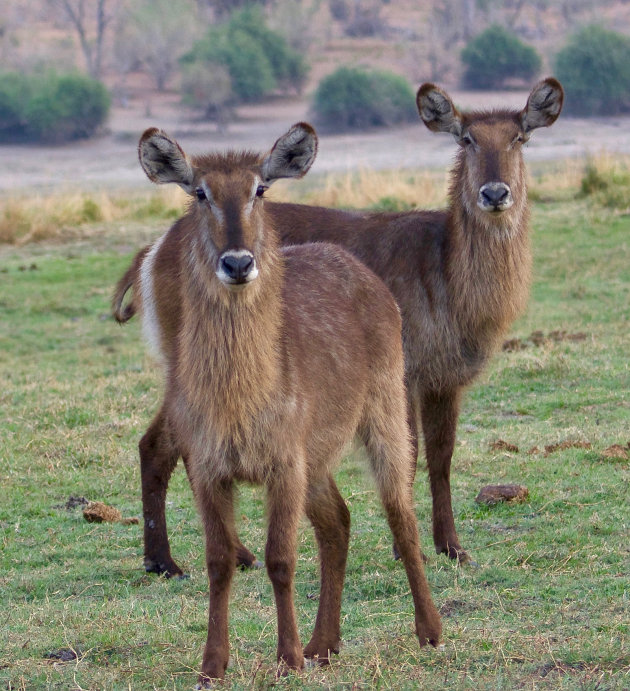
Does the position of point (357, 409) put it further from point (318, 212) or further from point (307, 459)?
Answer: point (318, 212)

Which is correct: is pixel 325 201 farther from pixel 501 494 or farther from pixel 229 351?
pixel 229 351

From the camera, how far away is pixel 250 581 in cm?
492

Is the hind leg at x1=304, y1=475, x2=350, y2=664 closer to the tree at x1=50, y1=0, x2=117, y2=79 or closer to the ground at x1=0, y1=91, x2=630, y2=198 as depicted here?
the ground at x1=0, y1=91, x2=630, y2=198

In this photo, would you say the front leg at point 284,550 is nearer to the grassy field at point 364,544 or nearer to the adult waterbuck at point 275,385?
the adult waterbuck at point 275,385

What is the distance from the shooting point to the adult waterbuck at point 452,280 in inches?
205

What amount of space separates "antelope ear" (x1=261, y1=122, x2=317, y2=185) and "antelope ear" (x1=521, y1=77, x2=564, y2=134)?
1.79 meters

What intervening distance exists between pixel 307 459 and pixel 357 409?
37 cm

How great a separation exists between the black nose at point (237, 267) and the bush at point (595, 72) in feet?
91.7

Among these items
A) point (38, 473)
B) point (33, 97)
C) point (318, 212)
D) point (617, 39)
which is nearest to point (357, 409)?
point (318, 212)

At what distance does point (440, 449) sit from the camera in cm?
531

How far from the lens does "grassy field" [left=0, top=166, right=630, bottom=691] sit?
366 cm

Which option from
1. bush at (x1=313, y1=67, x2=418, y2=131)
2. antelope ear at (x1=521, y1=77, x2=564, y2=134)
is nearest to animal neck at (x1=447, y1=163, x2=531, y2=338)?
antelope ear at (x1=521, y1=77, x2=564, y2=134)

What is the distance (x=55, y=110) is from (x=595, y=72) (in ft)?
45.8

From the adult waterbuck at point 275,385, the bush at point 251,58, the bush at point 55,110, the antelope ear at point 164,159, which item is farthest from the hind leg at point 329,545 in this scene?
the bush at point 251,58
